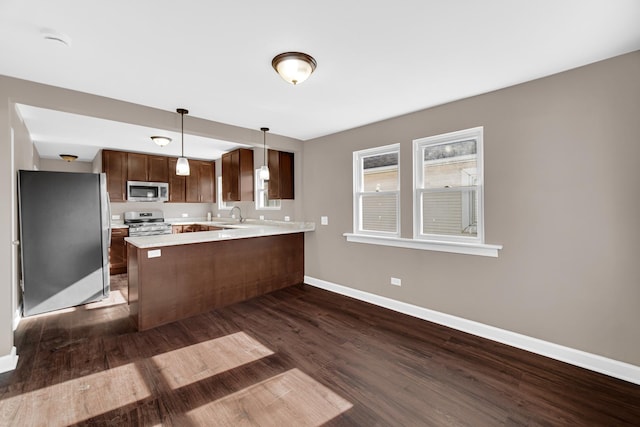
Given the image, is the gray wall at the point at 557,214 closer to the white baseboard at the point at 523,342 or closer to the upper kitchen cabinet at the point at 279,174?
the white baseboard at the point at 523,342

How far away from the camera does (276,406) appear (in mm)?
1846

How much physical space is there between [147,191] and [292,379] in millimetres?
5351

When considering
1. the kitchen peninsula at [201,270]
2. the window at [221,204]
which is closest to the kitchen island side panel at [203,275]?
the kitchen peninsula at [201,270]

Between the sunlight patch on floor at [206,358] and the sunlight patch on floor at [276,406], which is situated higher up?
the sunlight patch on floor at [206,358]

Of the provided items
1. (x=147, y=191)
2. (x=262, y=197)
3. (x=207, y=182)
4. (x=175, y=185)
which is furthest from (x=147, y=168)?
(x=262, y=197)

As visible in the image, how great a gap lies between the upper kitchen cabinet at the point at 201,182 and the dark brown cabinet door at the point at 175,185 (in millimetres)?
107

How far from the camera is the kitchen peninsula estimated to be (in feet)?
9.98

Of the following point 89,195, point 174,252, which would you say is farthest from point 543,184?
point 89,195

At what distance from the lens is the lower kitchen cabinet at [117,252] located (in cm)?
523

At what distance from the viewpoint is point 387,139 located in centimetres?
354

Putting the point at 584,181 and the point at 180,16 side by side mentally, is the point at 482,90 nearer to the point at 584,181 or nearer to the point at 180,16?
the point at 584,181

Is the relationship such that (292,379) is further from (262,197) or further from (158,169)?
(158,169)

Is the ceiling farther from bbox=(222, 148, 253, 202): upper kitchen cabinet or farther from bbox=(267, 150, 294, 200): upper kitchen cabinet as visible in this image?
bbox=(222, 148, 253, 202): upper kitchen cabinet

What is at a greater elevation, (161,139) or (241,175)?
(161,139)
